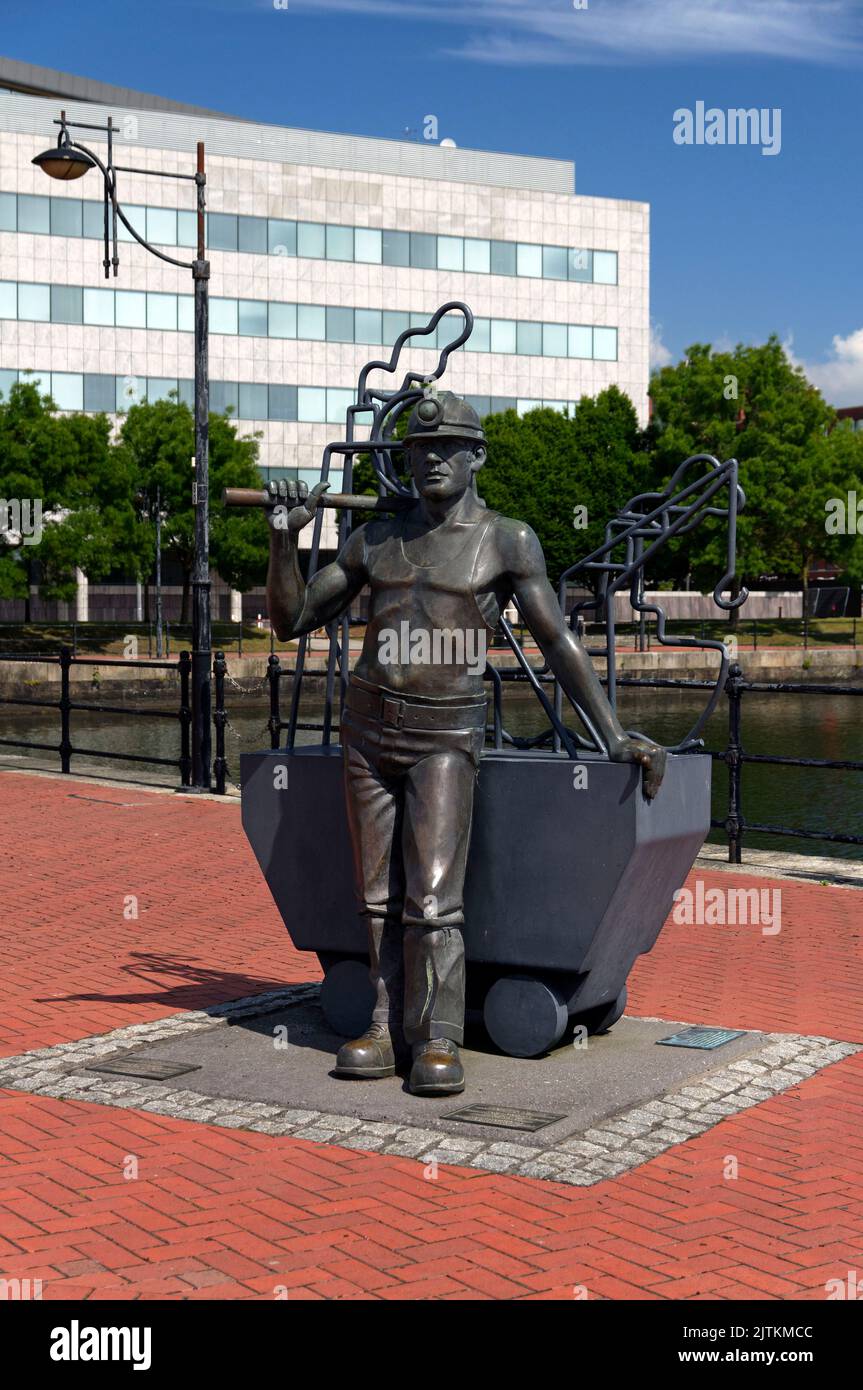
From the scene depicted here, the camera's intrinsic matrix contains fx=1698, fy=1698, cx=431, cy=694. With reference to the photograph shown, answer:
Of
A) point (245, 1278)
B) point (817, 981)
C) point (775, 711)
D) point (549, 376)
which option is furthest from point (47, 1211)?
point (549, 376)

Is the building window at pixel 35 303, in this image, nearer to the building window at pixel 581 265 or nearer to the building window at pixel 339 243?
the building window at pixel 339 243

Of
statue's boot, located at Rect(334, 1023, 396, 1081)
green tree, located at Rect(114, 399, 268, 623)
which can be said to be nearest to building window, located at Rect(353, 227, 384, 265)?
green tree, located at Rect(114, 399, 268, 623)

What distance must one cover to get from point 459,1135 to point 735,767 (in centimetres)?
636

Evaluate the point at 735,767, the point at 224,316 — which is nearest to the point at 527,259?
the point at 224,316

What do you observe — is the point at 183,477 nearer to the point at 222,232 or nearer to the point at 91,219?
the point at 91,219

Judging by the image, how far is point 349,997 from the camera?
20.9 feet

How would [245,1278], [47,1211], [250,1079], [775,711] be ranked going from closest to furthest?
[245,1278] → [47,1211] → [250,1079] → [775,711]

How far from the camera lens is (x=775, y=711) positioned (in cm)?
3484

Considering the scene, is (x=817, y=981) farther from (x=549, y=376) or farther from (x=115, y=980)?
(x=549, y=376)

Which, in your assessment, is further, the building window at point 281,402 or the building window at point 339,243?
the building window at point 339,243

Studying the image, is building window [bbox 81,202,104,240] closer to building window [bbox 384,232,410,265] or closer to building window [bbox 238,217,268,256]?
building window [bbox 238,217,268,256]

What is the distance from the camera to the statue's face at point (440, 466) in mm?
5824

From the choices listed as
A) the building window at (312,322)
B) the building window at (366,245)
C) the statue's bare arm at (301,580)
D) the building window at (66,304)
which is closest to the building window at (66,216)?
the building window at (66,304)
